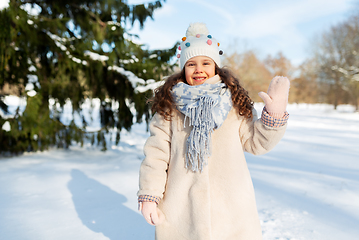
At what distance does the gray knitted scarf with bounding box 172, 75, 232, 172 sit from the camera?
4.44ft

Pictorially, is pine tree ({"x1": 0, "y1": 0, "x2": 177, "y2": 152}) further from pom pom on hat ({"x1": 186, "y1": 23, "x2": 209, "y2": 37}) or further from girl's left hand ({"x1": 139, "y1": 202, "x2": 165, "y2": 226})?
girl's left hand ({"x1": 139, "y1": 202, "x2": 165, "y2": 226})

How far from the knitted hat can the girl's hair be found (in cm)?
11

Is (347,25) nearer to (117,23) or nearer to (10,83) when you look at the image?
(117,23)

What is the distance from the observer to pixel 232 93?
147 centimetres

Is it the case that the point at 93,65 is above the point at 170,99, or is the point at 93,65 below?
above

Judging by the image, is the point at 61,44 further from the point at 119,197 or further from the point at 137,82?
the point at 119,197

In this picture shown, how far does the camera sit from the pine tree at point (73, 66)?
452 cm

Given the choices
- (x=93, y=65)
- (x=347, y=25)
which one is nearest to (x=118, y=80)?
(x=93, y=65)

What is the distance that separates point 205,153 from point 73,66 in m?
4.43

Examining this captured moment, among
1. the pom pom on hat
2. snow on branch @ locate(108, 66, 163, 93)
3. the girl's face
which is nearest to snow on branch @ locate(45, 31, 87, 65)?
snow on branch @ locate(108, 66, 163, 93)

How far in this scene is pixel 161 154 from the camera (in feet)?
4.83

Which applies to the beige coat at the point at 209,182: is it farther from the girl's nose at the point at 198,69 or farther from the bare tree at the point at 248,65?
the bare tree at the point at 248,65

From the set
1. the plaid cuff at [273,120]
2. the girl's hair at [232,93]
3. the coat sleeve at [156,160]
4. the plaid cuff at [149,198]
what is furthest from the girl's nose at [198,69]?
the plaid cuff at [149,198]

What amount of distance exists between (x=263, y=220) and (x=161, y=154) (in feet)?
5.90
